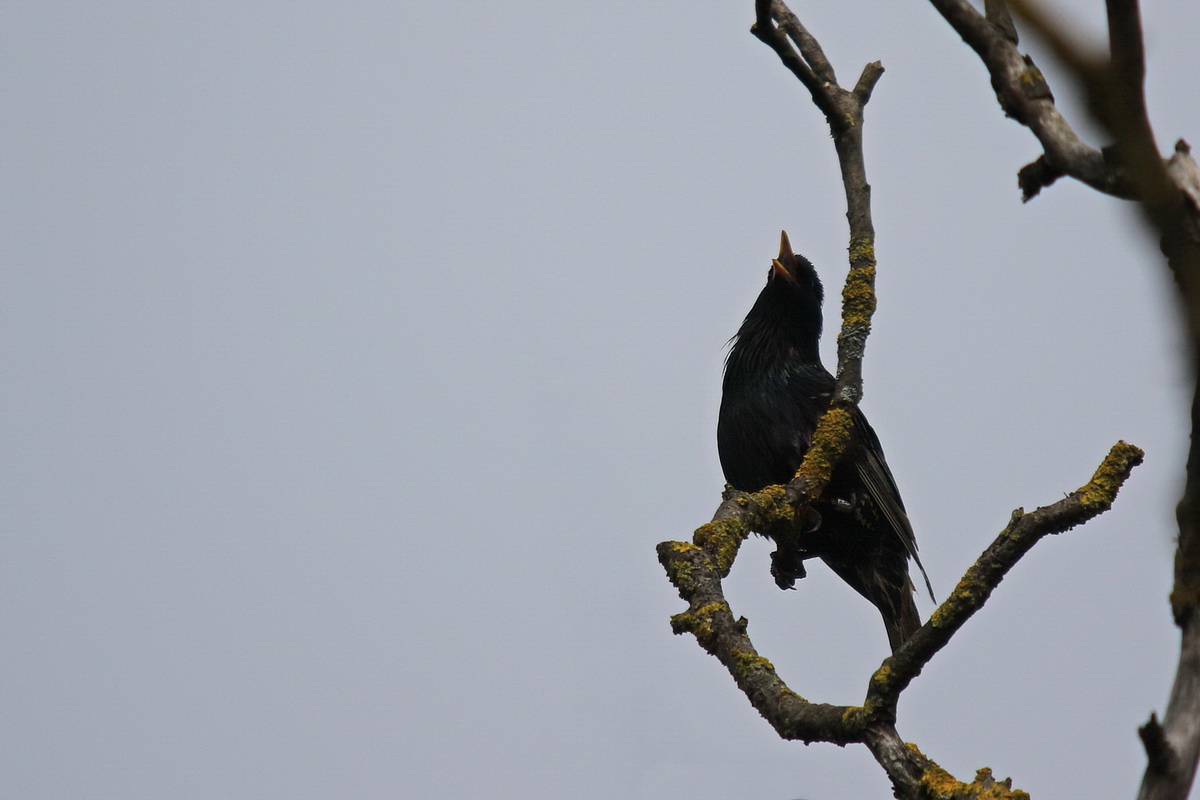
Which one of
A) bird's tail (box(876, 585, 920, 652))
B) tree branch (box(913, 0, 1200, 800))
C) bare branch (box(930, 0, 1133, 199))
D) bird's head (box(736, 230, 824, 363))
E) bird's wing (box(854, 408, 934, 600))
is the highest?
bird's head (box(736, 230, 824, 363))

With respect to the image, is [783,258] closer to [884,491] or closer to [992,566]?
[884,491]

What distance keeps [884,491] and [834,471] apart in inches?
16.3

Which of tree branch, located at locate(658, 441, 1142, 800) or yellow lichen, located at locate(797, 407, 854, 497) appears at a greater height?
yellow lichen, located at locate(797, 407, 854, 497)

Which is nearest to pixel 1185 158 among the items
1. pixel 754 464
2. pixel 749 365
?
pixel 754 464

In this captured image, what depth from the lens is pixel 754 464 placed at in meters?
5.45

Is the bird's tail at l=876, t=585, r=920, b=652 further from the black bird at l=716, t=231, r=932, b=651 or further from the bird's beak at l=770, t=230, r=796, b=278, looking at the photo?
the bird's beak at l=770, t=230, r=796, b=278

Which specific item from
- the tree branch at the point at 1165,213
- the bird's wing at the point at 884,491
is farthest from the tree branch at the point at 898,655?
the bird's wing at the point at 884,491

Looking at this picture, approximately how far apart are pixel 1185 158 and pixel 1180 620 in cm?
75

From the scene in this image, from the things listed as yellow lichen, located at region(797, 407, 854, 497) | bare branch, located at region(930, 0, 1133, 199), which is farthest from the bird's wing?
bare branch, located at region(930, 0, 1133, 199)

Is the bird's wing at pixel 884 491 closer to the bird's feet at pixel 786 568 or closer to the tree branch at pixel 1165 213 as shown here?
the bird's feet at pixel 786 568

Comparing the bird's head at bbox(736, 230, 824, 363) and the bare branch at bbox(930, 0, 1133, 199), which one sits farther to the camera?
the bird's head at bbox(736, 230, 824, 363)

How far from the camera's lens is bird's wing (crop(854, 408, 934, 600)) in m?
5.32

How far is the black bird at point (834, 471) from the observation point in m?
5.31

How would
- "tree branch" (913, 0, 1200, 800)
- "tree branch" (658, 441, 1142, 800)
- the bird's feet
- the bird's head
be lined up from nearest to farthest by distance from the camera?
1. "tree branch" (913, 0, 1200, 800)
2. "tree branch" (658, 441, 1142, 800)
3. the bird's feet
4. the bird's head
